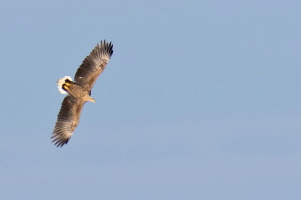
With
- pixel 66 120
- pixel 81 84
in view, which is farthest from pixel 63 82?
pixel 66 120

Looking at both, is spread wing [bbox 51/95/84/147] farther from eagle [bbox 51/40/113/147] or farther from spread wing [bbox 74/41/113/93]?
spread wing [bbox 74/41/113/93]

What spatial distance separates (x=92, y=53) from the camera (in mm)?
34406

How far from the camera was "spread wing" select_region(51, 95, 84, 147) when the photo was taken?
115 feet

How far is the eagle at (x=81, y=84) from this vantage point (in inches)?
1346

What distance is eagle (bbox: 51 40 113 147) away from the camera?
34188 mm

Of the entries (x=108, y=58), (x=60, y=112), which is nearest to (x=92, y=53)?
(x=108, y=58)

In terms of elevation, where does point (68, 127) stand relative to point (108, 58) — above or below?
below

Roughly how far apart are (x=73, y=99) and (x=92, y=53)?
2.11m

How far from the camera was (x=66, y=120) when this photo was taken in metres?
35.3

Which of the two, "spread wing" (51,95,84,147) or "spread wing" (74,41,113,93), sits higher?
"spread wing" (74,41,113,93)

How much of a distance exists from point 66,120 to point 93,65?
2.80 metres

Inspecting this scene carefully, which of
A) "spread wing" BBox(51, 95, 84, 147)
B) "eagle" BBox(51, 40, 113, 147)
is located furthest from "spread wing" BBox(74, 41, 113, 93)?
"spread wing" BBox(51, 95, 84, 147)

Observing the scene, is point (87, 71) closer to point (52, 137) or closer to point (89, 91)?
point (89, 91)

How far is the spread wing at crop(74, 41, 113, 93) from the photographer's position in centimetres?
3412
